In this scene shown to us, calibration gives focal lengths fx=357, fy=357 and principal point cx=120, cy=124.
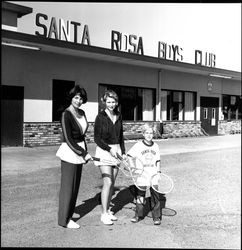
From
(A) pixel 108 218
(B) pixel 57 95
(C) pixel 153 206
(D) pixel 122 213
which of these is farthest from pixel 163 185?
(B) pixel 57 95

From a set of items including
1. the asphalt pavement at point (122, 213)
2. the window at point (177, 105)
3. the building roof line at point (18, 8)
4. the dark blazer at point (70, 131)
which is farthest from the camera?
the window at point (177, 105)

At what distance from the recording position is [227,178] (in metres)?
8.02

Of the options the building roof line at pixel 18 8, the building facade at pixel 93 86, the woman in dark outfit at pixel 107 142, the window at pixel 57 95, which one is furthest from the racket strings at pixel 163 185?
the building roof line at pixel 18 8

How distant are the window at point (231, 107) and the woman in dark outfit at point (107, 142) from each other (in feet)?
69.0

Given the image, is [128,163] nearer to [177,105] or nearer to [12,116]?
[12,116]

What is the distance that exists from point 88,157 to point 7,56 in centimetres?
1006

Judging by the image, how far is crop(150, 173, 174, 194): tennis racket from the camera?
194 inches

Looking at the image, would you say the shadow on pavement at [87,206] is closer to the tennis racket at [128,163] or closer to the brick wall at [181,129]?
the tennis racket at [128,163]

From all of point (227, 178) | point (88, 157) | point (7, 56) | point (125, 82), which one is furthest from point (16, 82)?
point (88, 157)

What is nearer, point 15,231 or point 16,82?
point 15,231

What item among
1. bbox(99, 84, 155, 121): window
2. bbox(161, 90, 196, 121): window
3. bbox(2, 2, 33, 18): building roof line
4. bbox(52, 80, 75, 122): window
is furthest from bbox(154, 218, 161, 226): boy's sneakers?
bbox(161, 90, 196, 121): window

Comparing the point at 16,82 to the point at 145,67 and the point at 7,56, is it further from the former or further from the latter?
the point at 145,67

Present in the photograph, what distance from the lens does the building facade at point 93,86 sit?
13734 mm

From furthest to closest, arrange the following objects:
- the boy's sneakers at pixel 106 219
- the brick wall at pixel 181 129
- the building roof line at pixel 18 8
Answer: the brick wall at pixel 181 129
the building roof line at pixel 18 8
the boy's sneakers at pixel 106 219
